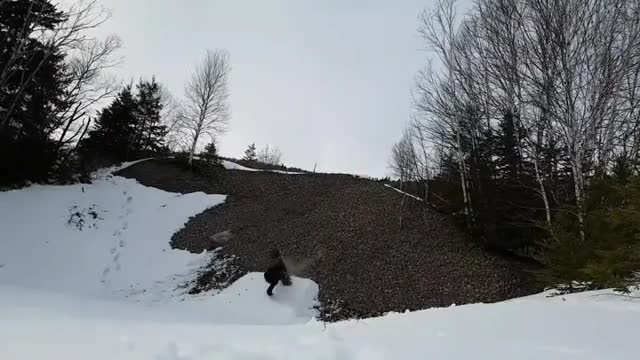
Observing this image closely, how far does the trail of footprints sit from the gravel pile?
6.25 feet

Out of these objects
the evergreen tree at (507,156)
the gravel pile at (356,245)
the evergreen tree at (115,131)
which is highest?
the evergreen tree at (115,131)

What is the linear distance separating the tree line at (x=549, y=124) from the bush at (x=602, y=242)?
0.03m

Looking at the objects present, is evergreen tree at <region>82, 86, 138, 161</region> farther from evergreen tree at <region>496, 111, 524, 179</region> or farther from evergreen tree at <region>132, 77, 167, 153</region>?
evergreen tree at <region>496, 111, 524, 179</region>

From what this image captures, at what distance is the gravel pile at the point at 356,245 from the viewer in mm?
10750

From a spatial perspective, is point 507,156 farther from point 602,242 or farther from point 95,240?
point 95,240

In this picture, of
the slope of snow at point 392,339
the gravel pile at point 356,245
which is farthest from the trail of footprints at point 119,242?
the slope of snow at point 392,339

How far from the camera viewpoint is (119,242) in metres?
16.2

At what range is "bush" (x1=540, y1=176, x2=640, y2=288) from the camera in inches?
218

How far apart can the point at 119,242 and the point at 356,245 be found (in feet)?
29.2

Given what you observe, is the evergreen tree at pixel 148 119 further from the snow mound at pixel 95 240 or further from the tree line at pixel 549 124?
the tree line at pixel 549 124

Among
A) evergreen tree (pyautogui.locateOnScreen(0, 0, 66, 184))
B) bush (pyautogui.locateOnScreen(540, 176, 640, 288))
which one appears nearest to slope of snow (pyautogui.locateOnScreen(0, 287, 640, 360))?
bush (pyautogui.locateOnScreen(540, 176, 640, 288))

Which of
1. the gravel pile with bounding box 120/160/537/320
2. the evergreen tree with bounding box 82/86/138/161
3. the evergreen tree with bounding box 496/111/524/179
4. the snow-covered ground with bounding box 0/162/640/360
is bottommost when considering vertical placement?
the snow-covered ground with bounding box 0/162/640/360

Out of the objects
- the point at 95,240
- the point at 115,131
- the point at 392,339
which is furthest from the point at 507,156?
the point at 115,131

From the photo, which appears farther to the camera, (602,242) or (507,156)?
(507,156)
